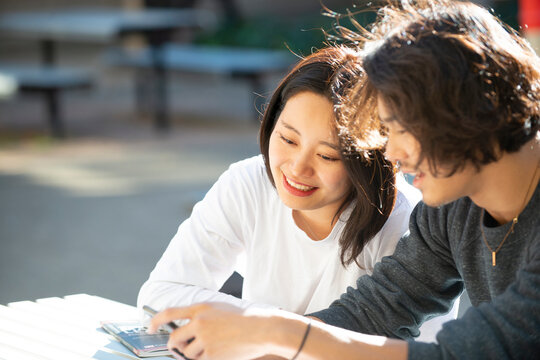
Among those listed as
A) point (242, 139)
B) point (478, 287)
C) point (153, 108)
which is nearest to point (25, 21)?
point (153, 108)

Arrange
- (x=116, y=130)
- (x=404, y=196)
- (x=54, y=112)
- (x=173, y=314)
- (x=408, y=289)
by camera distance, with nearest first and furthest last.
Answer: (x=173, y=314), (x=408, y=289), (x=404, y=196), (x=54, y=112), (x=116, y=130)

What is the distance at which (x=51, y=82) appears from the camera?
25.1ft

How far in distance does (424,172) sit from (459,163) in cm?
7

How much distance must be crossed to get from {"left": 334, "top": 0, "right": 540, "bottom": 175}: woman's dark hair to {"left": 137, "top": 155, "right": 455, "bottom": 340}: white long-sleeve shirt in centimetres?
60

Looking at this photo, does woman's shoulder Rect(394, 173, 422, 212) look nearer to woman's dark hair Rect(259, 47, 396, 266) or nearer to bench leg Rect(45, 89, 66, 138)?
woman's dark hair Rect(259, 47, 396, 266)

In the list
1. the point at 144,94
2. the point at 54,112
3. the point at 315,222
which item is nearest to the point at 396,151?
the point at 315,222

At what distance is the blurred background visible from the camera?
4.73 meters

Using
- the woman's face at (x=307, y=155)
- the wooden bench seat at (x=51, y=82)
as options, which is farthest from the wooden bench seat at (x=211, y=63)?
the woman's face at (x=307, y=155)

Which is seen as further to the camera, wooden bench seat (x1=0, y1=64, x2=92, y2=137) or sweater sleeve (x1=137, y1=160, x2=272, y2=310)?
wooden bench seat (x1=0, y1=64, x2=92, y2=137)

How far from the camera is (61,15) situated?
9617 millimetres

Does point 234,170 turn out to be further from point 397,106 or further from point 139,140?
point 139,140

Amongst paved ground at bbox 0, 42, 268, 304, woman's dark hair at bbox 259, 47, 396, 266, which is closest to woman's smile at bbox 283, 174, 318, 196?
woman's dark hair at bbox 259, 47, 396, 266

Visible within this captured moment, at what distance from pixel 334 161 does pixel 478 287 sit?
1.49ft

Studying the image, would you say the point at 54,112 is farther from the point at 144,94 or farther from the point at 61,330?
the point at 61,330
